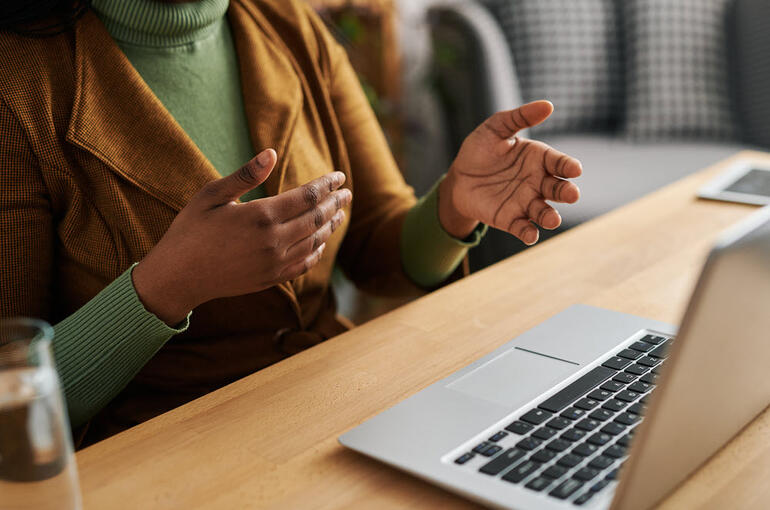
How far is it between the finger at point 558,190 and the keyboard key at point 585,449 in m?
0.37

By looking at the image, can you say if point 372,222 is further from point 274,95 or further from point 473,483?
point 473,483

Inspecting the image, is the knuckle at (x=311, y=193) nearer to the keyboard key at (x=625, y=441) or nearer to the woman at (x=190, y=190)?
the woman at (x=190, y=190)

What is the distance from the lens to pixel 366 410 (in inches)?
27.6

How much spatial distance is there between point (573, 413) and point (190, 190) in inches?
21.1

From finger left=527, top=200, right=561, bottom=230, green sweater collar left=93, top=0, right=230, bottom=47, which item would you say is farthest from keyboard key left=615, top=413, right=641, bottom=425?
green sweater collar left=93, top=0, right=230, bottom=47

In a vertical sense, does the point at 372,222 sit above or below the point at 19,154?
below

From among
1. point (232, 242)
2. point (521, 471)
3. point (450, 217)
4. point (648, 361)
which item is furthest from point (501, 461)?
point (450, 217)

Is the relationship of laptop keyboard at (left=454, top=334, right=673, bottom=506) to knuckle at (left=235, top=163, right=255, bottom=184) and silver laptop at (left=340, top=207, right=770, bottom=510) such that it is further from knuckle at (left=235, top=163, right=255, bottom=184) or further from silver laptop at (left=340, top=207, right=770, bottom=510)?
knuckle at (left=235, top=163, right=255, bottom=184)

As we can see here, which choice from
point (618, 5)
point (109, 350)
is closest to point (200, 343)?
point (109, 350)

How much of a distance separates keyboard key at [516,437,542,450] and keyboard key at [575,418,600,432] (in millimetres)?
43

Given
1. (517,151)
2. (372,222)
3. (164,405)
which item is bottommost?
(164,405)

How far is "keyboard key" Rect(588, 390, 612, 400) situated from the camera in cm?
66

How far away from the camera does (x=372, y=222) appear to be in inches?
48.7

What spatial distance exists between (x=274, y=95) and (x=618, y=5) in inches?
72.3
